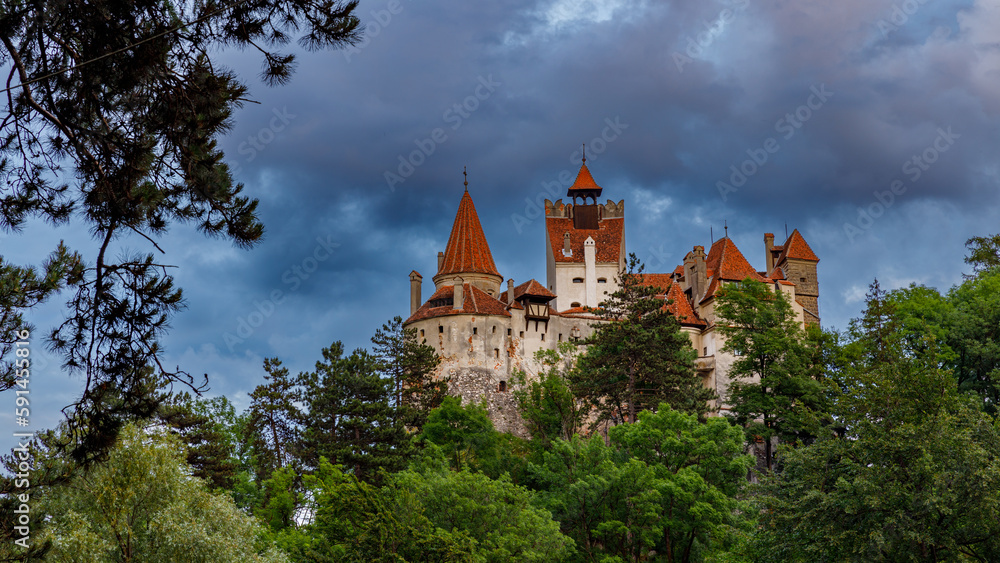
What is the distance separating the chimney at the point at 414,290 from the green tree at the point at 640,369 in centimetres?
2162

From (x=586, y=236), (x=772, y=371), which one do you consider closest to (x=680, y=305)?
(x=586, y=236)

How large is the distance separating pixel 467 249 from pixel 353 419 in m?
22.0

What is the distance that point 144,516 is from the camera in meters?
25.5

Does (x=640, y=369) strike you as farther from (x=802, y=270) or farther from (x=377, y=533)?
(x=802, y=270)

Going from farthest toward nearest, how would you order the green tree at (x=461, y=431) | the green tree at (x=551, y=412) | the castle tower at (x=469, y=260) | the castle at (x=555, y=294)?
the castle tower at (x=469, y=260) → the castle at (x=555, y=294) → the green tree at (x=551, y=412) → the green tree at (x=461, y=431)

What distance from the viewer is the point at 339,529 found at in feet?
85.8

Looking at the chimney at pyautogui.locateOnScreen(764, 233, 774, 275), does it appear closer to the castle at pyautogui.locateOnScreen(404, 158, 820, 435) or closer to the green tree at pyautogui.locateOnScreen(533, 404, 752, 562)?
the castle at pyautogui.locateOnScreen(404, 158, 820, 435)

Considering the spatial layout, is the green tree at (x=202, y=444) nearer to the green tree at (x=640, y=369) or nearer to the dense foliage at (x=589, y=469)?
the dense foliage at (x=589, y=469)

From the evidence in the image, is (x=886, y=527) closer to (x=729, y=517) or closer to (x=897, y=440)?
(x=897, y=440)

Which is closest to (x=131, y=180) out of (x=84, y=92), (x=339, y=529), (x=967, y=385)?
(x=84, y=92)

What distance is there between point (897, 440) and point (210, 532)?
1708cm

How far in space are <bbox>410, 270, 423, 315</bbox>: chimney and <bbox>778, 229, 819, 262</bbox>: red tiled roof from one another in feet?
82.0

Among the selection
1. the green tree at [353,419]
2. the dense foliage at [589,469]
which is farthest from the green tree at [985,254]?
the green tree at [353,419]

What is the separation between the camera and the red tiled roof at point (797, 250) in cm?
6553
